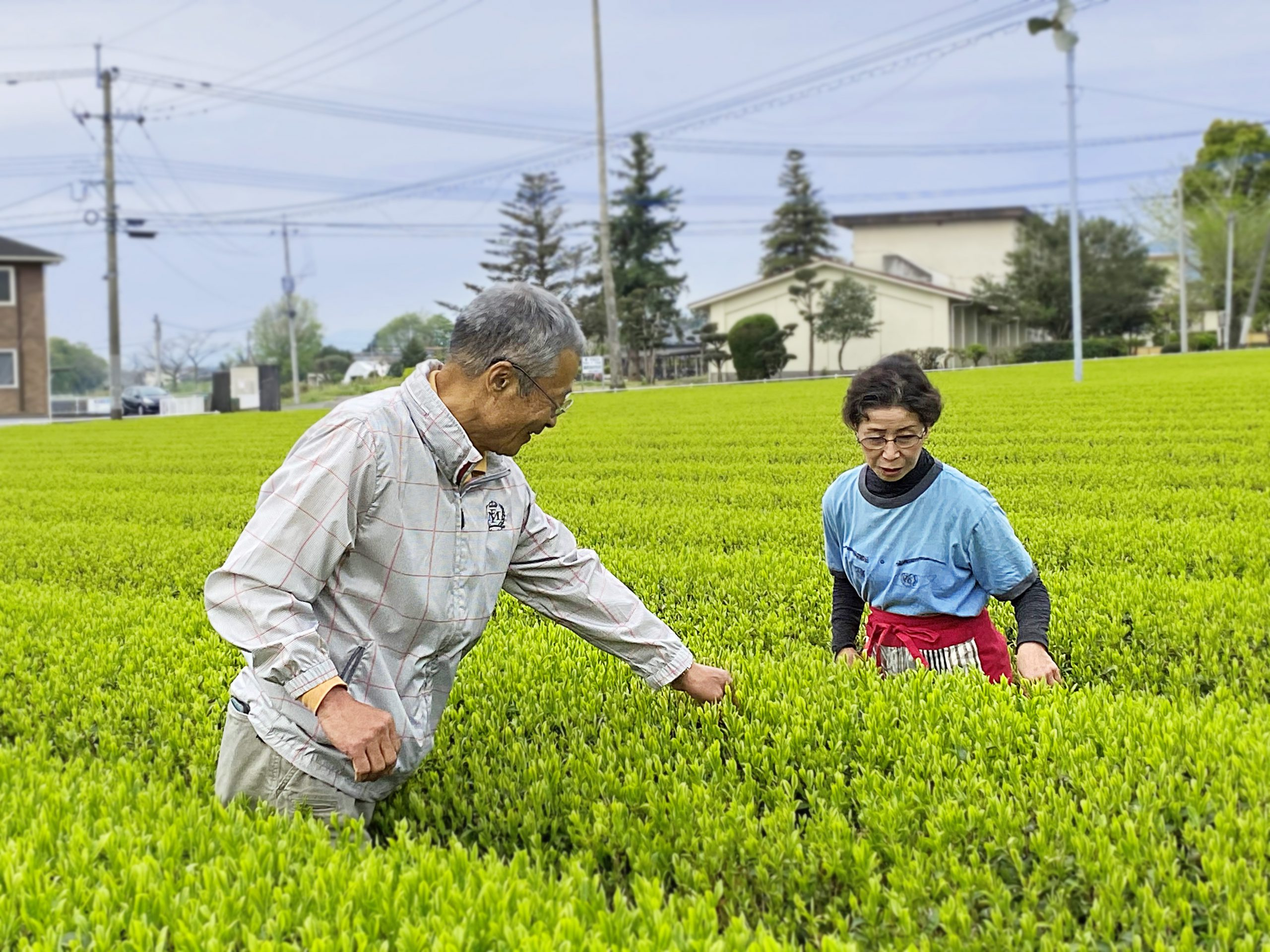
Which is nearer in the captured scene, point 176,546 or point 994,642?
point 994,642

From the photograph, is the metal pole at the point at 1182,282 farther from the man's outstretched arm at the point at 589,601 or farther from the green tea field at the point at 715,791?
the man's outstretched arm at the point at 589,601

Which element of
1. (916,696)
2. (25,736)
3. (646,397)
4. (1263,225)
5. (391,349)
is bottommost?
(25,736)

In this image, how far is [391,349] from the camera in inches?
3349

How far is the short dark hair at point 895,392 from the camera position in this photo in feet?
13.0

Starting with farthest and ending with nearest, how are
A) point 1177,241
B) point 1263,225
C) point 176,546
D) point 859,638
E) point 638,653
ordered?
point 1263,225 → point 1177,241 → point 176,546 → point 859,638 → point 638,653

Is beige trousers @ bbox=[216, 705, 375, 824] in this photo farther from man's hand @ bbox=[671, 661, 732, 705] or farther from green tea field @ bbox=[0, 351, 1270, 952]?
man's hand @ bbox=[671, 661, 732, 705]

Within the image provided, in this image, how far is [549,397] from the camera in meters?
3.21

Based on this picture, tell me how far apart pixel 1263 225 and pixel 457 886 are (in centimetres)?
8302

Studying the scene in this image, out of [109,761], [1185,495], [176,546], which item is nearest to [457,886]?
[109,761]

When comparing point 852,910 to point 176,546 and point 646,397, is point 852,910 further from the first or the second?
point 646,397

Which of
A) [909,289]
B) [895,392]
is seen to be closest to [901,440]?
[895,392]

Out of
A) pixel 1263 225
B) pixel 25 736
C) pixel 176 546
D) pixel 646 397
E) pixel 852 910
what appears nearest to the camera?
pixel 852 910

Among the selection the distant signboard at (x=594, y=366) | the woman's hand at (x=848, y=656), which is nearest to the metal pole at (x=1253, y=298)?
the distant signboard at (x=594, y=366)

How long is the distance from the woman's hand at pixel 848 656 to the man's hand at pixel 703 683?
704 millimetres
